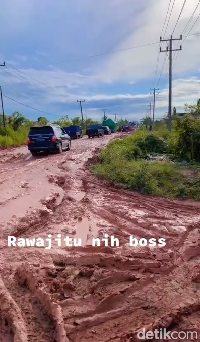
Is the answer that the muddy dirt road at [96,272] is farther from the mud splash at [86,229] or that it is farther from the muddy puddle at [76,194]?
the muddy puddle at [76,194]

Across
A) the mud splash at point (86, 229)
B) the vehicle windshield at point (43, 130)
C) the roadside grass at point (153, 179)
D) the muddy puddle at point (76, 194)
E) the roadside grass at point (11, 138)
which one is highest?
the vehicle windshield at point (43, 130)

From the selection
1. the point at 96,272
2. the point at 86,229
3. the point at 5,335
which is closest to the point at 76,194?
the point at 86,229

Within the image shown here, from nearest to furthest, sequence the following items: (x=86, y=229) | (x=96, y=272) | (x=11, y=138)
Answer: (x=96, y=272) → (x=86, y=229) → (x=11, y=138)

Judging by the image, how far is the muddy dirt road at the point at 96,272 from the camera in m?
3.35

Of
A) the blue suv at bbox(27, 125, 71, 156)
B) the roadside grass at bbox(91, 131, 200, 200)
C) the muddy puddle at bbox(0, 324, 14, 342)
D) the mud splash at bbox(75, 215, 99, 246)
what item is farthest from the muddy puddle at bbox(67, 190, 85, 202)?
the blue suv at bbox(27, 125, 71, 156)

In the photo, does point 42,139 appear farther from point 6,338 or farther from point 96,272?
point 6,338

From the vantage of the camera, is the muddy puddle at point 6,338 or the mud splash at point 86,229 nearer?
the muddy puddle at point 6,338

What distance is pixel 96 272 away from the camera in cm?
451

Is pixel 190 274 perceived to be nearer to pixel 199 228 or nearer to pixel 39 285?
pixel 39 285

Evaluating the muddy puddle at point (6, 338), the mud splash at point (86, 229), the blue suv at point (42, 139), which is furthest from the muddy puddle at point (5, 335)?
the blue suv at point (42, 139)

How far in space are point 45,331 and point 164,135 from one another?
2345 centimetres

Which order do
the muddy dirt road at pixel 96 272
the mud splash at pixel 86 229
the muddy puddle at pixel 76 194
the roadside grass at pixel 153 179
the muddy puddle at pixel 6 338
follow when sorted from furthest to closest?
the roadside grass at pixel 153 179, the muddy puddle at pixel 76 194, the mud splash at pixel 86 229, the muddy dirt road at pixel 96 272, the muddy puddle at pixel 6 338

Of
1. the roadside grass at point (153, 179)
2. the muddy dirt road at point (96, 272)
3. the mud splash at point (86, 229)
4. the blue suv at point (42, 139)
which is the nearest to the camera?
the muddy dirt road at point (96, 272)

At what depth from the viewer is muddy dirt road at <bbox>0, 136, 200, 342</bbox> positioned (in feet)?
11.0
